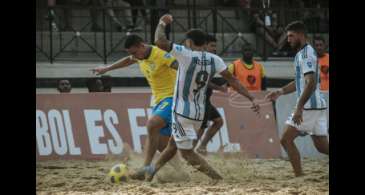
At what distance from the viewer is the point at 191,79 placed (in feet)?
28.0

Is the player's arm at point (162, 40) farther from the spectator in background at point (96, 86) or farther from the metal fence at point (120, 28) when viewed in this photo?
the metal fence at point (120, 28)

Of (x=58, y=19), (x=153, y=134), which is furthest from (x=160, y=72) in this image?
(x=58, y=19)

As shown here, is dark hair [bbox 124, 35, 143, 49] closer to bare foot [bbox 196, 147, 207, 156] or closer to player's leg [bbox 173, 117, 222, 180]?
player's leg [bbox 173, 117, 222, 180]

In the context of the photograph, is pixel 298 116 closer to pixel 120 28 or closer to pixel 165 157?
pixel 165 157

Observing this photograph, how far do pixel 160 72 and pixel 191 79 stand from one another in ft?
2.82

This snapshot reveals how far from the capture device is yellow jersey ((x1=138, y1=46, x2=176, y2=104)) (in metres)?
9.12

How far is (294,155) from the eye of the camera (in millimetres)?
8953

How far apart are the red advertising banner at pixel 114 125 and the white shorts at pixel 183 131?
11.7 ft

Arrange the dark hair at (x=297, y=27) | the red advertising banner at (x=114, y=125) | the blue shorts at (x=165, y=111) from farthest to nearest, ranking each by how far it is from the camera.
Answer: the red advertising banner at (x=114, y=125) < the blue shorts at (x=165, y=111) < the dark hair at (x=297, y=27)

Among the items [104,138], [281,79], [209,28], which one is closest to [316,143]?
[104,138]

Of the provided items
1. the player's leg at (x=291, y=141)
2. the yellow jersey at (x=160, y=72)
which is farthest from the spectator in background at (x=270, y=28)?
the player's leg at (x=291, y=141)

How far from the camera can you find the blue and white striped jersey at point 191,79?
8492 millimetres
